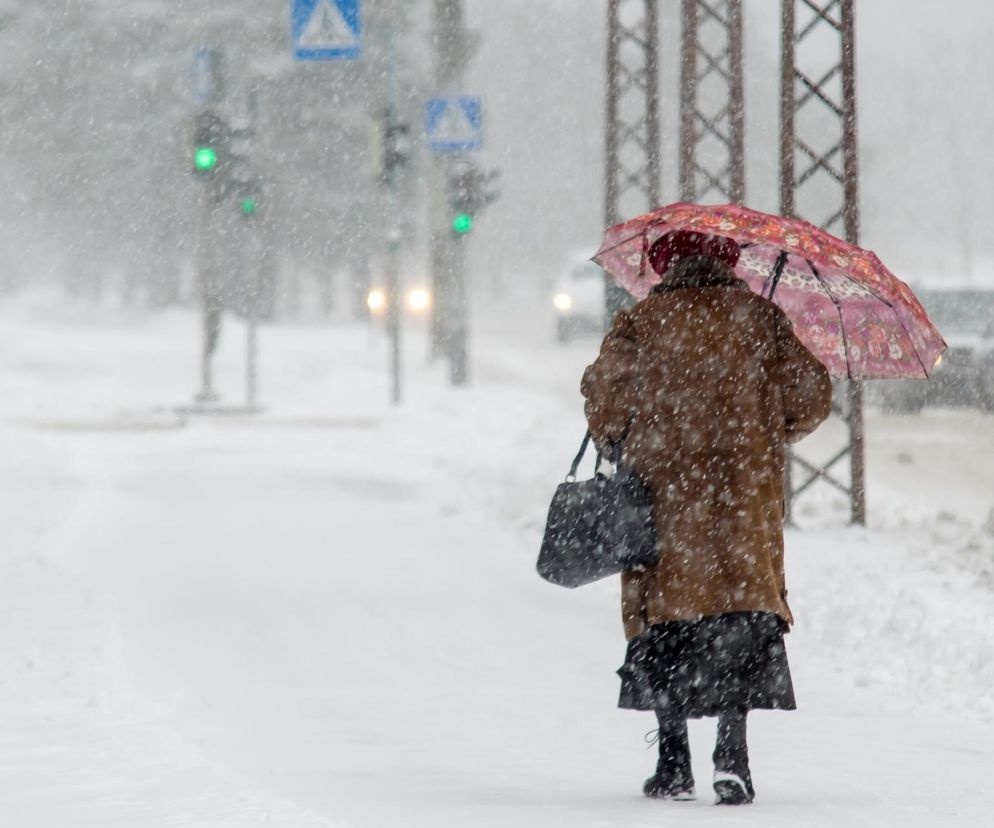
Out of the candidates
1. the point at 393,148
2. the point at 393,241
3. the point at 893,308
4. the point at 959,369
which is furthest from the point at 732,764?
the point at 959,369

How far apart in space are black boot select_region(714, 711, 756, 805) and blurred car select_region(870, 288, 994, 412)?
727 inches

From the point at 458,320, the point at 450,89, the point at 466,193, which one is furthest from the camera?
the point at 458,320

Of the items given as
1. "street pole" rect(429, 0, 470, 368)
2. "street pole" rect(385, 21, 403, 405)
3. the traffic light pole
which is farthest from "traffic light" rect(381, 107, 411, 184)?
the traffic light pole

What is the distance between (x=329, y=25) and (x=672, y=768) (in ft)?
48.5

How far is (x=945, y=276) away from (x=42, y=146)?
29.6 meters

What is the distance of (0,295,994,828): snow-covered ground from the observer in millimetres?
5594

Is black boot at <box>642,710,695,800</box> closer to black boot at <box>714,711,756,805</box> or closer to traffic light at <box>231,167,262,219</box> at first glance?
black boot at <box>714,711,756,805</box>

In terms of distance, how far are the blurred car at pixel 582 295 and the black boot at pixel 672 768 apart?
31790mm

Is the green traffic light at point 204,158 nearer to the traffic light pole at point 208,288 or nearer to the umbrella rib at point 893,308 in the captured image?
the traffic light pole at point 208,288

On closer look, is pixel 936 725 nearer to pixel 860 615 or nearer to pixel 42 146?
pixel 860 615

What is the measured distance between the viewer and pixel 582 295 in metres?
37.8

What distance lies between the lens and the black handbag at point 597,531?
17.7 feet

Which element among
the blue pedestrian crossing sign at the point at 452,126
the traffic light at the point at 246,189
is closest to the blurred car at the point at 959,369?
the blue pedestrian crossing sign at the point at 452,126

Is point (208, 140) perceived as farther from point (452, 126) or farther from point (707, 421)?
point (707, 421)
